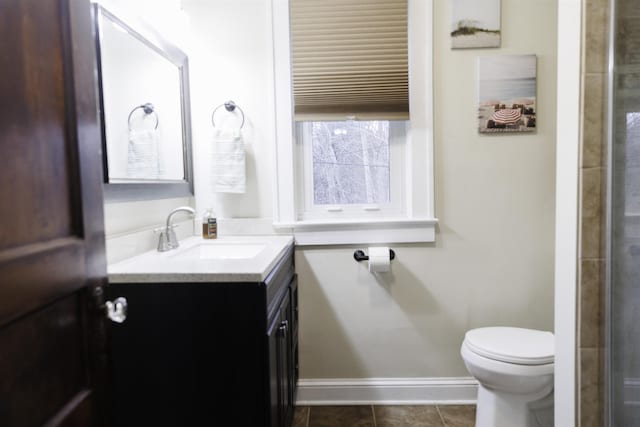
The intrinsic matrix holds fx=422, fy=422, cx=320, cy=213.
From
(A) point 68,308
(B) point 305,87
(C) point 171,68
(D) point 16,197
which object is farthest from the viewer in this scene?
(B) point 305,87

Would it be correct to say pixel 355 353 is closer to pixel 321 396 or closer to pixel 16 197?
pixel 321 396

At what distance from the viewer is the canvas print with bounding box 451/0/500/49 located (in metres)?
2.02

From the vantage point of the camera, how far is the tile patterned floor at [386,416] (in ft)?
6.56

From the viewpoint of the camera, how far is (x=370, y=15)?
2.01 meters

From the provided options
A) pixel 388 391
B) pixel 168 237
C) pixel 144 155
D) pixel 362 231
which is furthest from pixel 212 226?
pixel 388 391

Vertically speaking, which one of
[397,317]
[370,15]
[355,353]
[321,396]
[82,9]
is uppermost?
[370,15]

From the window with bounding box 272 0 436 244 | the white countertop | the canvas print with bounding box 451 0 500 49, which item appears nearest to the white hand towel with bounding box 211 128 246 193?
the window with bounding box 272 0 436 244

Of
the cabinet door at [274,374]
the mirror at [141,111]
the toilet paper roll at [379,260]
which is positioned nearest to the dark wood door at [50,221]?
the cabinet door at [274,374]

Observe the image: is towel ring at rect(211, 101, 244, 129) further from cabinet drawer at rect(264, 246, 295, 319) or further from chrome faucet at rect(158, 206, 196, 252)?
cabinet drawer at rect(264, 246, 295, 319)

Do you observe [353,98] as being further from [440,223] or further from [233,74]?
[440,223]

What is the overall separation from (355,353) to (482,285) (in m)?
0.74

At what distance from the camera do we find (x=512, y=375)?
63.6 inches

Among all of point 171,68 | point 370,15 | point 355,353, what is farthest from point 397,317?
point 171,68

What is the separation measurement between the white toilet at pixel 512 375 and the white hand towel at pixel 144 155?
150cm
